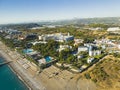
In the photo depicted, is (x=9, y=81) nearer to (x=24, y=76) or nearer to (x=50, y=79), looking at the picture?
(x=24, y=76)

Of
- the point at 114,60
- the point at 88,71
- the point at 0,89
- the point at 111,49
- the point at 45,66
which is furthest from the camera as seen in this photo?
the point at 111,49

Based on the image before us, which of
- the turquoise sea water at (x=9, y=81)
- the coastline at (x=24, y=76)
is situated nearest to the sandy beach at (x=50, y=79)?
the coastline at (x=24, y=76)

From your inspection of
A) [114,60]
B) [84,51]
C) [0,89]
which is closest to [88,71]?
[114,60]

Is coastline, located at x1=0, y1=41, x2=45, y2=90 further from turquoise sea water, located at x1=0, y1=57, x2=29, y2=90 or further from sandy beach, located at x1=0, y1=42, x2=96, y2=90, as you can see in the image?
turquoise sea water, located at x1=0, y1=57, x2=29, y2=90

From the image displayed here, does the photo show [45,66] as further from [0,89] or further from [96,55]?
[96,55]

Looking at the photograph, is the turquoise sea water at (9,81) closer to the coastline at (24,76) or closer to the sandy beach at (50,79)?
the coastline at (24,76)

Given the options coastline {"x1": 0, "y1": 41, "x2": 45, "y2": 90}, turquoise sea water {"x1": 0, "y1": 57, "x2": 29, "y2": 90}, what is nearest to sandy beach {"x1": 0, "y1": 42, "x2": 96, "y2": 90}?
coastline {"x1": 0, "y1": 41, "x2": 45, "y2": 90}

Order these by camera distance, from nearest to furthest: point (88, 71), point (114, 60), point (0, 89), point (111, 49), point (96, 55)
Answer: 1. point (0, 89)
2. point (88, 71)
3. point (114, 60)
4. point (96, 55)
5. point (111, 49)
